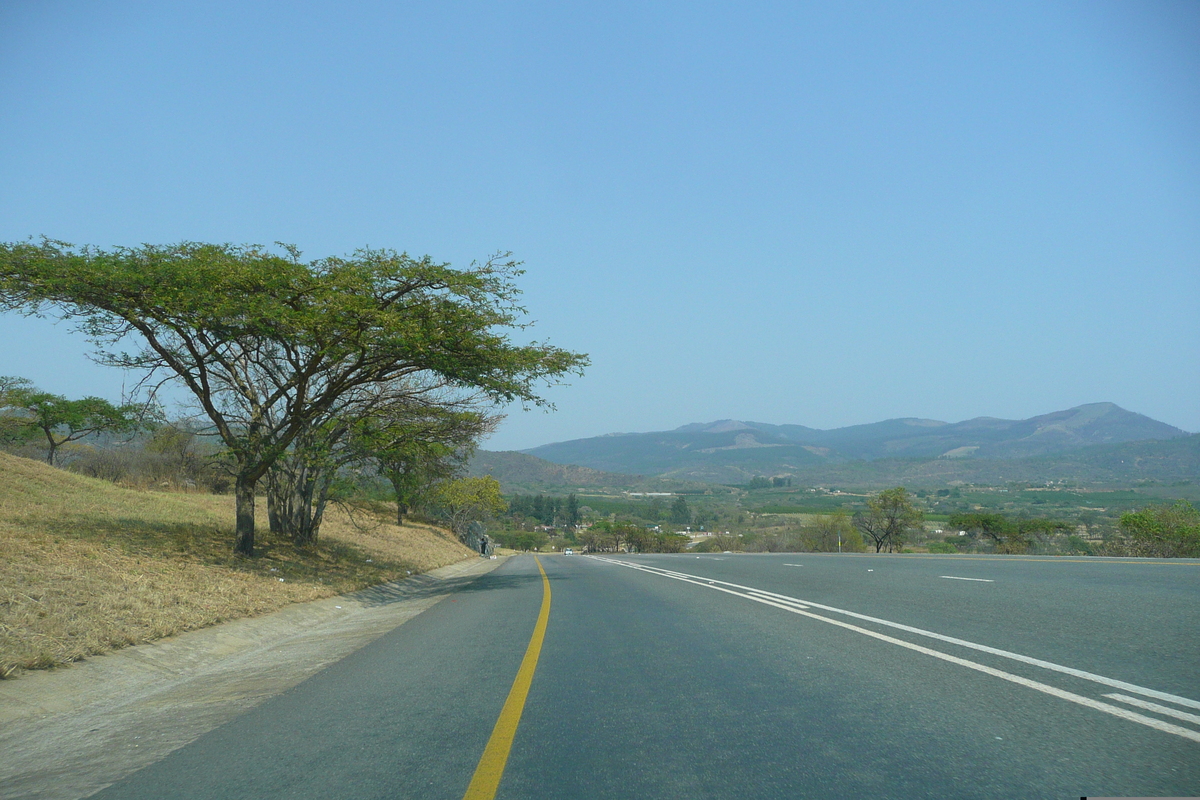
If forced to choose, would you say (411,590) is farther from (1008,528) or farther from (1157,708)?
(1008,528)

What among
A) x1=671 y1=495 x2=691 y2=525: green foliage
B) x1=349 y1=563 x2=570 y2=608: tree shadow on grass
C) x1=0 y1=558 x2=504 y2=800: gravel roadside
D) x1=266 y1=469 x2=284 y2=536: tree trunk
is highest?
x1=266 y1=469 x2=284 y2=536: tree trunk

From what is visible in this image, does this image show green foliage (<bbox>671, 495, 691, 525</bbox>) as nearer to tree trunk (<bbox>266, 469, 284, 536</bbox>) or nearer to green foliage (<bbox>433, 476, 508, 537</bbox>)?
green foliage (<bbox>433, 476, 508, 537</bbox>)

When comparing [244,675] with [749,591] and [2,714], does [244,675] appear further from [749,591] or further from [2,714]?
[749,591]

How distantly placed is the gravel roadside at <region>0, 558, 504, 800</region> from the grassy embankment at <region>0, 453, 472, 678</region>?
0.35 metres

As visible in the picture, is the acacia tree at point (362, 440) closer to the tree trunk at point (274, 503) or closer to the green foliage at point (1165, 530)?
the tree trunk at point (274, 503)

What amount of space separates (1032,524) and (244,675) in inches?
2157

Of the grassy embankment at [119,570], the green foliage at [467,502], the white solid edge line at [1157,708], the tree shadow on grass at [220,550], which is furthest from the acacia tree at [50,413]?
the white solid edge line at [1157,708]

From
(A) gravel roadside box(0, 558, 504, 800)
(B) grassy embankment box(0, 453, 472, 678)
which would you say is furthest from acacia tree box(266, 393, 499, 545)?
(A) gravel roadside box(0, 558, 504, 800)

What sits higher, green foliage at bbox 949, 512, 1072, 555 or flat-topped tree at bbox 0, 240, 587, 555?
flat-topped tree at bbox 0, 240, 587, 555

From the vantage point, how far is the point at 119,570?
1190 centimetres

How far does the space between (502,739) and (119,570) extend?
382 inches

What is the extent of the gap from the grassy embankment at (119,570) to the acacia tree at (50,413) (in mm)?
11154

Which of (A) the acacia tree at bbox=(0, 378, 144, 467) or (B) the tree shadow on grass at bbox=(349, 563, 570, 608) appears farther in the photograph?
(A) the acacia tree at bbox=(0, 378, 144, 467)

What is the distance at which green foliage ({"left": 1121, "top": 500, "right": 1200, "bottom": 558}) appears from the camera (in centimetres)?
2878
